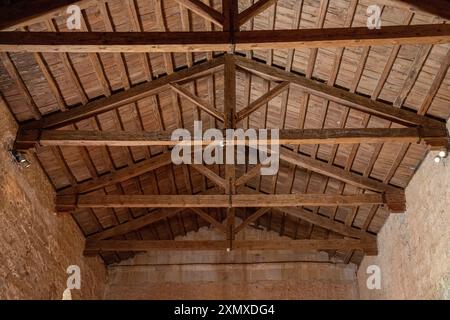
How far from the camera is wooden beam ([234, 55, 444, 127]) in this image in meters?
8.41

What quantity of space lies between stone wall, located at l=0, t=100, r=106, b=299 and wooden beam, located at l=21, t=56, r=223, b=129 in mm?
613

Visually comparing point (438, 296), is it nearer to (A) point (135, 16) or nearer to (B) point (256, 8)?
(B) point (256, 8)

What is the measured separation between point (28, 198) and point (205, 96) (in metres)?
3.94

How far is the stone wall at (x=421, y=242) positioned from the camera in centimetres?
835

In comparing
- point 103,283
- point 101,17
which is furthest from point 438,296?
point 103,283

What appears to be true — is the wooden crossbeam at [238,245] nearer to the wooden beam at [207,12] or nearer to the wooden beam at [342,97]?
the wooden beam at [342,97]

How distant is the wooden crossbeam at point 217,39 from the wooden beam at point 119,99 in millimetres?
2468

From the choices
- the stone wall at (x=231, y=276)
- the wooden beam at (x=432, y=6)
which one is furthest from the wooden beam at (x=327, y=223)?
the wooden beam at (x=432, y=6)

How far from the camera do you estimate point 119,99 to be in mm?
9055

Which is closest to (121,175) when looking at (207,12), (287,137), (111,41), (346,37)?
(287,137)

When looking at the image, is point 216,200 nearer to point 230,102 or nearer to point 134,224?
point 230,102

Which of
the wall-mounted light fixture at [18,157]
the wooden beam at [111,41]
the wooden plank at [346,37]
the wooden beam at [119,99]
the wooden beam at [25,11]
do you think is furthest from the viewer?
the wooden beam at [119,99]

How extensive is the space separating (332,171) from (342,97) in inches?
83.4

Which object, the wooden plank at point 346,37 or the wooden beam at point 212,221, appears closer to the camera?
the wooden plank at point 346,37
